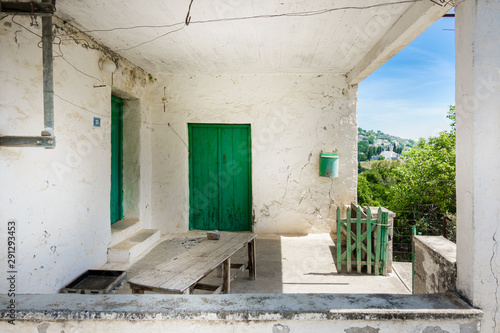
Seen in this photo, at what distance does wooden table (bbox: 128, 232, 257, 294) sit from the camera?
7.84ft

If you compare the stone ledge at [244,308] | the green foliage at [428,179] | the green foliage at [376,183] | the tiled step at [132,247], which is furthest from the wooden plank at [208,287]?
the green foliage at [376,183]

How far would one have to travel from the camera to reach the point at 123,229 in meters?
4.79

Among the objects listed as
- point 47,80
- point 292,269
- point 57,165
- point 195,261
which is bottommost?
point 292,269

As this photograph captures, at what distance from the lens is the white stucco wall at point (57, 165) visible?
109 inches

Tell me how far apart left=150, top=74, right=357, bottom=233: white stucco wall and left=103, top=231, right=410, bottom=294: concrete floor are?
562 millimetres

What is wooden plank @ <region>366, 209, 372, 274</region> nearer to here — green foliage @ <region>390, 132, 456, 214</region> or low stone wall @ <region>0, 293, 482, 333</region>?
low stone wall @ <region>0, 293, 482, 333</region>

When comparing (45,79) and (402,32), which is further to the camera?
(402,32)

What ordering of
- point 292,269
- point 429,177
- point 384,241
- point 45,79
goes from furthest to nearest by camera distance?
point 429,177 → point 292,269 → point 384,241 → point 45,79

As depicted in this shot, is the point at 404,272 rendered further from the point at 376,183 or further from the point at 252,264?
the point at 376,183

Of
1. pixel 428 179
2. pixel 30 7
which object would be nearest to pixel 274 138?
pixel 30 7

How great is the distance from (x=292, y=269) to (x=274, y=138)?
2.63 m

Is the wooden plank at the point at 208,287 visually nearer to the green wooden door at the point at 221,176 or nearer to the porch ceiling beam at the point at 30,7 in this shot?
the green wooden door at the point at 221,176

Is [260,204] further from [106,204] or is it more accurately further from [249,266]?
[106,204]

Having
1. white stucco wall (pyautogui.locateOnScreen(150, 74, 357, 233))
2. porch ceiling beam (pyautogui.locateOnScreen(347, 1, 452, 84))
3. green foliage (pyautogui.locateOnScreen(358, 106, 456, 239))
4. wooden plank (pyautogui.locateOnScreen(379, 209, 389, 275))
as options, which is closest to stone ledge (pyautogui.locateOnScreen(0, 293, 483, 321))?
wooden plank (pyautogui.locateOnScreen(379, 209, 389, 275))
